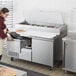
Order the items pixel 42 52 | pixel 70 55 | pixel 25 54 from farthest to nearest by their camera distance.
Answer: pixel 25 54 < pixel 42 52 < pixel 70 55

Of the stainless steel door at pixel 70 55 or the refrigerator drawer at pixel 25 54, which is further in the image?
the refrigerator drawer at pixel 25 54

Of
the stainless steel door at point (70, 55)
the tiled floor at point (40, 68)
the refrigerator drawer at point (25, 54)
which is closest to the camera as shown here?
the stainless steel door at point (70, 55)

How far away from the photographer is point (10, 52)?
4.41 m

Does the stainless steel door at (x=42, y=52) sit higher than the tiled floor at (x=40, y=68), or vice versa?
the stainless steel door at (x=42, y=52)

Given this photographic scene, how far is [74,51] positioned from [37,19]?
4.47ft

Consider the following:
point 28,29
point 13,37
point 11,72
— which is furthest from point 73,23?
point 11,72

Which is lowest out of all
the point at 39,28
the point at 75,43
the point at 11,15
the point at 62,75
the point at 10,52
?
the point at 62,75

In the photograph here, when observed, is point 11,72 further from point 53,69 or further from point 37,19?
point 37,19

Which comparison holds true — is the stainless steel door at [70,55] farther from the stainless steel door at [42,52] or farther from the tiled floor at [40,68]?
the stainless steel door at [42,52]

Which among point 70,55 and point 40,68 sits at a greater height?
point 70,55

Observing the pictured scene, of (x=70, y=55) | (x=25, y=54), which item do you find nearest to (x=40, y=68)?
(x=25, y=54)

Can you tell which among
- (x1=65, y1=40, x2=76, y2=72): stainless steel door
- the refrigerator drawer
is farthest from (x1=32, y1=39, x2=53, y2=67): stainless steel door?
(x1=65, y1=40, x2=76, y2=72): stainless steel door

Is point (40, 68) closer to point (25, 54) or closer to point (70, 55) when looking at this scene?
point (25, 54)

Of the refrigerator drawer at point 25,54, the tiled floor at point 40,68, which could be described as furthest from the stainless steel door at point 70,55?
the refrigerator drawer at point 25,54
